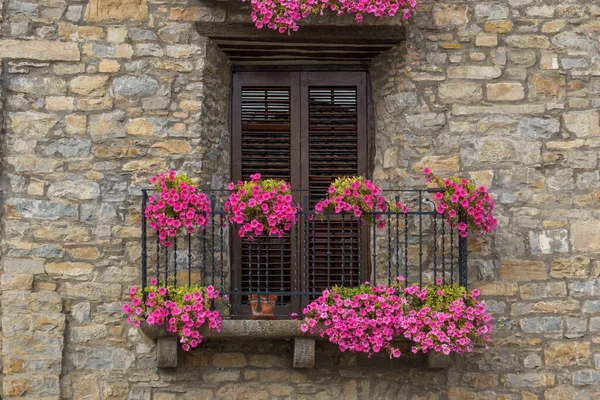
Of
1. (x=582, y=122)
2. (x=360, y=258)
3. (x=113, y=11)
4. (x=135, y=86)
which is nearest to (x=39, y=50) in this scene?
(x=113, y=11)

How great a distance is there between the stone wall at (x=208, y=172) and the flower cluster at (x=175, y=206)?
358 millimetres

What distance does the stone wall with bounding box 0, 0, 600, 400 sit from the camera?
647cm

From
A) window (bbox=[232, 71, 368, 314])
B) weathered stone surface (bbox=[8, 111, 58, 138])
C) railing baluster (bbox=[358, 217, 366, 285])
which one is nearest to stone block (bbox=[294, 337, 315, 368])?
railing baluster (bbox=[358, 217, 366, 285])

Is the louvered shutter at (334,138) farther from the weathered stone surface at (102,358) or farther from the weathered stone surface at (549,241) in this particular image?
the weathered stone surface at (102,358)

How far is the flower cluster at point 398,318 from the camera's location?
20.0 feet

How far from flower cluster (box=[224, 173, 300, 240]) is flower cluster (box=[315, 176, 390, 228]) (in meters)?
0.23

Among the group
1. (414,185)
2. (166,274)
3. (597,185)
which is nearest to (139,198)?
(166,274)

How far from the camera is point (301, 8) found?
21.1 feet

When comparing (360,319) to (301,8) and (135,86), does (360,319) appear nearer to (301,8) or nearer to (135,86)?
(301,8)

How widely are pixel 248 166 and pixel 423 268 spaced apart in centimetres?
154

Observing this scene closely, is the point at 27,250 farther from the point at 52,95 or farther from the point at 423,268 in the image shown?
the point at 423,268

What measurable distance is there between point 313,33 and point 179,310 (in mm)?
2203

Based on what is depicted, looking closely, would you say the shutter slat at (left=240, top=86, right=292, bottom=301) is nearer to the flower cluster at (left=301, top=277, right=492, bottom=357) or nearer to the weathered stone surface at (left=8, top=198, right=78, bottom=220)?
the flower cluster at (left=301, top=277, right=492, bottom=357)

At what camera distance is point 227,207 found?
623 cm
